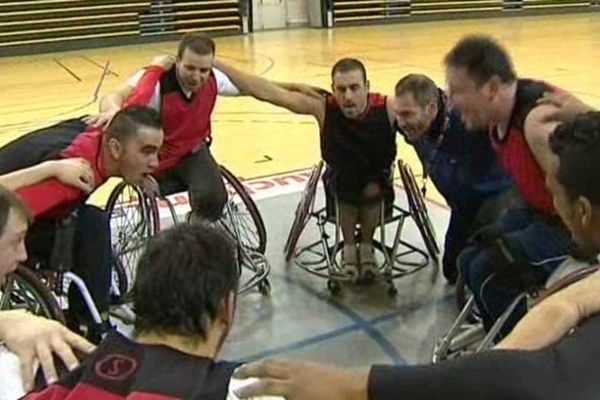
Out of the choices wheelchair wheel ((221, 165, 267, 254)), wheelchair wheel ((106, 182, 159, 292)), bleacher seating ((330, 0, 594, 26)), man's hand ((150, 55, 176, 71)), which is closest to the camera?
wheelchair wheel ((106, 182, 159, 292))

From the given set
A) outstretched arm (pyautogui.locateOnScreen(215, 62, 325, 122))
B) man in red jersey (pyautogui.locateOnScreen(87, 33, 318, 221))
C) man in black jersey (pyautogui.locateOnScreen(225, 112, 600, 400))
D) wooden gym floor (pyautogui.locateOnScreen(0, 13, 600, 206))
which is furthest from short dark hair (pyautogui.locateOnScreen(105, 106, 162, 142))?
wooden gym floor (pyautogui.locateOnScreen(0, 13, 600, 206))

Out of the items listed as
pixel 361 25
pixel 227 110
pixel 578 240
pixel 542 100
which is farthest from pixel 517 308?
pixel 361 25

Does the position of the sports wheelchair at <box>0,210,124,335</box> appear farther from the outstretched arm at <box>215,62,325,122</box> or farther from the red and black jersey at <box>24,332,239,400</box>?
the red and black jersey at <box>24,332,239,400</box>

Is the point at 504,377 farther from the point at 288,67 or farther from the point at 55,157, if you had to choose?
the point at 288,67

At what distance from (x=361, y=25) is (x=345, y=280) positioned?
37.0ft

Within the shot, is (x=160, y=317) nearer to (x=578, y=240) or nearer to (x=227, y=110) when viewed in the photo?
(x=578, y=240)

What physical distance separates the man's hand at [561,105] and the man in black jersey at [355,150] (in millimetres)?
1057

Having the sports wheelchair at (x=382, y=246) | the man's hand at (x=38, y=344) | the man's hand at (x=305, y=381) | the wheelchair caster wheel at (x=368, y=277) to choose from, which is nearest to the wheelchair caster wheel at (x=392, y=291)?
the sports wheelchair at (x=382, y=246)

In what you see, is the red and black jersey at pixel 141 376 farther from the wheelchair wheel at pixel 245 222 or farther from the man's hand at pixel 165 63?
the man's hand at pixel 165 63

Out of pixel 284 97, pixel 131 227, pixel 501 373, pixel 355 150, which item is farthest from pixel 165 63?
pixel 501 373

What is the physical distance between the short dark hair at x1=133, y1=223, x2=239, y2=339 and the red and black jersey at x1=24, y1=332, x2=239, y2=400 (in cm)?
7

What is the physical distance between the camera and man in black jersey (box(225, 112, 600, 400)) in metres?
0.97

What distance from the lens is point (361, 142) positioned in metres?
3.82

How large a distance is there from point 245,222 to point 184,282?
3069mm
